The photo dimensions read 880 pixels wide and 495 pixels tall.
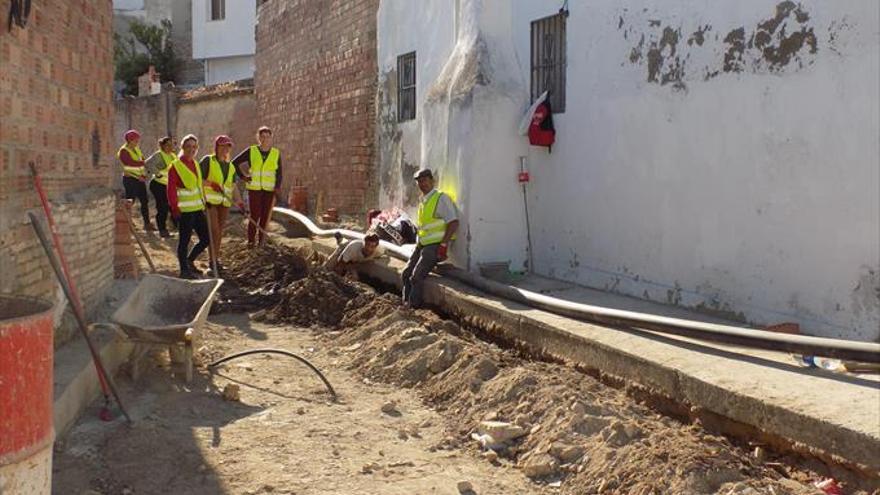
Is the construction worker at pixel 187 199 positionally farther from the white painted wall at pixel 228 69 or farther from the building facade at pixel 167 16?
the building facade at pixel 167 16

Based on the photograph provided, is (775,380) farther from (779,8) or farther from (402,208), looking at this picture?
(402,208)

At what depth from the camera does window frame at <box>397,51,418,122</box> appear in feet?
41.8

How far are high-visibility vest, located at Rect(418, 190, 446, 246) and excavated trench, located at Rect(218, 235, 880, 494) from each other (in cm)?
75

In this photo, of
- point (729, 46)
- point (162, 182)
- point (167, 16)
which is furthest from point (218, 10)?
point (729, 46)

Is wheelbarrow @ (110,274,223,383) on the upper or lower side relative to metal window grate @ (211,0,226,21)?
lower

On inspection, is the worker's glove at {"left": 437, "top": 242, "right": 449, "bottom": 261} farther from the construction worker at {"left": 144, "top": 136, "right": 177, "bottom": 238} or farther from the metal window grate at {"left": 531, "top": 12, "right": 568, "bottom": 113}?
the construction worker at {"left": 144, "top": 136, "right": 177, "bottom": 238}

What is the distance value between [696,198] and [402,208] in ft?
19.4

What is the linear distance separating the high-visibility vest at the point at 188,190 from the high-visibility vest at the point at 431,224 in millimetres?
3122

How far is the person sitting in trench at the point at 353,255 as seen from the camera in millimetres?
10234

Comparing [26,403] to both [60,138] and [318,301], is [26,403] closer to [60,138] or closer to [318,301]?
[60,138]

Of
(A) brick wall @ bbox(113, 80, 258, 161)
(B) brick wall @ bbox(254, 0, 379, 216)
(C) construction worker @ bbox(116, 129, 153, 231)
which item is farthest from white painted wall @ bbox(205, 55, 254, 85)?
(C) construction worker @ bbox(116, 129, 153, 231)

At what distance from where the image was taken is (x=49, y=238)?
593 centimetres

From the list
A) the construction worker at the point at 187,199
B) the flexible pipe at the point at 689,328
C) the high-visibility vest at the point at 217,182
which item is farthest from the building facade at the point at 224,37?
the flexible pipe at the point at 689,328

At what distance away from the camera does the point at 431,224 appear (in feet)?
28.6
